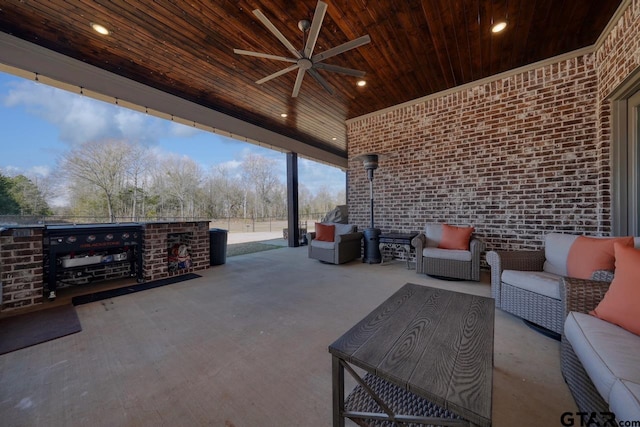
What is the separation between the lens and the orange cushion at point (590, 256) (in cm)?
181

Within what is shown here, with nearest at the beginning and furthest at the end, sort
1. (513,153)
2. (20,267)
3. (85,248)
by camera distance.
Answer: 1. (20,267)
2. (85,248)
3. (513,153)

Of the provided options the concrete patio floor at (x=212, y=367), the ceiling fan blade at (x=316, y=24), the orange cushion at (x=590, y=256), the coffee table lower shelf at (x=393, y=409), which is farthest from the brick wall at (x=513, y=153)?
the coffee table lower shelf at (x=393, y=409)

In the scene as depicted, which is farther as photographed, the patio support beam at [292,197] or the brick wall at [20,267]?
the patio support beam at [292,197]

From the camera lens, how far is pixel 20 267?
2541 mm

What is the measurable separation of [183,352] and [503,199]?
4.65m

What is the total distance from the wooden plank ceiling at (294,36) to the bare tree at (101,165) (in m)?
3.98

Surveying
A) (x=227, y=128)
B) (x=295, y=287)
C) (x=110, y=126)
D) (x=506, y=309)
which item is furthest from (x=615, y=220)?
(x=110, y=126)

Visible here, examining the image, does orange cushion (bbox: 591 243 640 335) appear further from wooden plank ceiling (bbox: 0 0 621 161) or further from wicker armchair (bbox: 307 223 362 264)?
wicker armchair (bbox: 307 223 362 264)

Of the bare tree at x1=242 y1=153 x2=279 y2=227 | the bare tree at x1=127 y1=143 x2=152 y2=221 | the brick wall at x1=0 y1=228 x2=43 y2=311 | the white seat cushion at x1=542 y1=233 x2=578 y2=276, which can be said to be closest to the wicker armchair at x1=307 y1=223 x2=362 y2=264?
the white seat cushion at x1=542 y1=233 x2=578 y2=276

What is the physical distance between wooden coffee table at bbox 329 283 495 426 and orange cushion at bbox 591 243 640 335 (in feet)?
1.72

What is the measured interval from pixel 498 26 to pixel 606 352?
326 cm

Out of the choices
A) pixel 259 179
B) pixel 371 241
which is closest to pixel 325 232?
pixel 371 241

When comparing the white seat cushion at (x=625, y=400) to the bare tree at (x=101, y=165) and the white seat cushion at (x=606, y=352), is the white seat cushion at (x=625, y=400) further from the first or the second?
the bare tree at (x=101, y=165)

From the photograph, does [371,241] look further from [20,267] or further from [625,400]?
[20,267]
